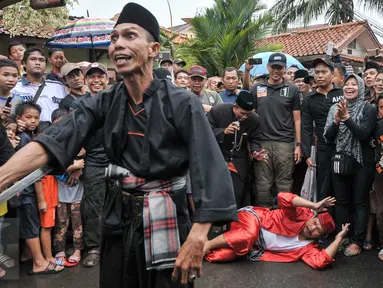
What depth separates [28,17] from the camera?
11.2 metres

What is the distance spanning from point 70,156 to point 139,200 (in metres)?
0.40

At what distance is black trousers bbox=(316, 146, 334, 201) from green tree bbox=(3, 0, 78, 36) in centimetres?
912

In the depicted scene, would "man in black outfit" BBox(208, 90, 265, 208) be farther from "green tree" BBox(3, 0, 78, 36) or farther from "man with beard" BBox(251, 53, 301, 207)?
"green tree" BBox(3, 0, 78, 36)

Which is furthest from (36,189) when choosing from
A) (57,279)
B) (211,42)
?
(211,42)

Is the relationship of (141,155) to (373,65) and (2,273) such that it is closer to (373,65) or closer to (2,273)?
(2,273)

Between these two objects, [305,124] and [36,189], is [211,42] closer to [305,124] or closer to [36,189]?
[305,124]

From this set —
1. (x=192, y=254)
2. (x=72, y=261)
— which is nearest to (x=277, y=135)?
(x=72, y=261)

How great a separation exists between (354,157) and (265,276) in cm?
162

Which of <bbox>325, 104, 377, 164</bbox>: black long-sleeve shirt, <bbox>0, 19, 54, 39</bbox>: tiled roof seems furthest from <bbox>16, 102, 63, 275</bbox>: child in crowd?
<bbox>0, 19, 54, 39</bbox>: tiled roof

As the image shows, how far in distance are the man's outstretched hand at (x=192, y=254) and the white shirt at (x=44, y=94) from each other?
11.0ft

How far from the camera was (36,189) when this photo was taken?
4062mm

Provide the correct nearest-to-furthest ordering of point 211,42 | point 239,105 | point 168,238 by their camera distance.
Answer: point 168,238 → point 239,105 → point 211,42

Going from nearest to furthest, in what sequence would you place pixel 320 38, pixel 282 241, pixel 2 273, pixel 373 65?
pixel 2 273 < pixel 282 241 < pixel 373 65 < pixel 320 38

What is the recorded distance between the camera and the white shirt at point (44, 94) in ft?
15.2
